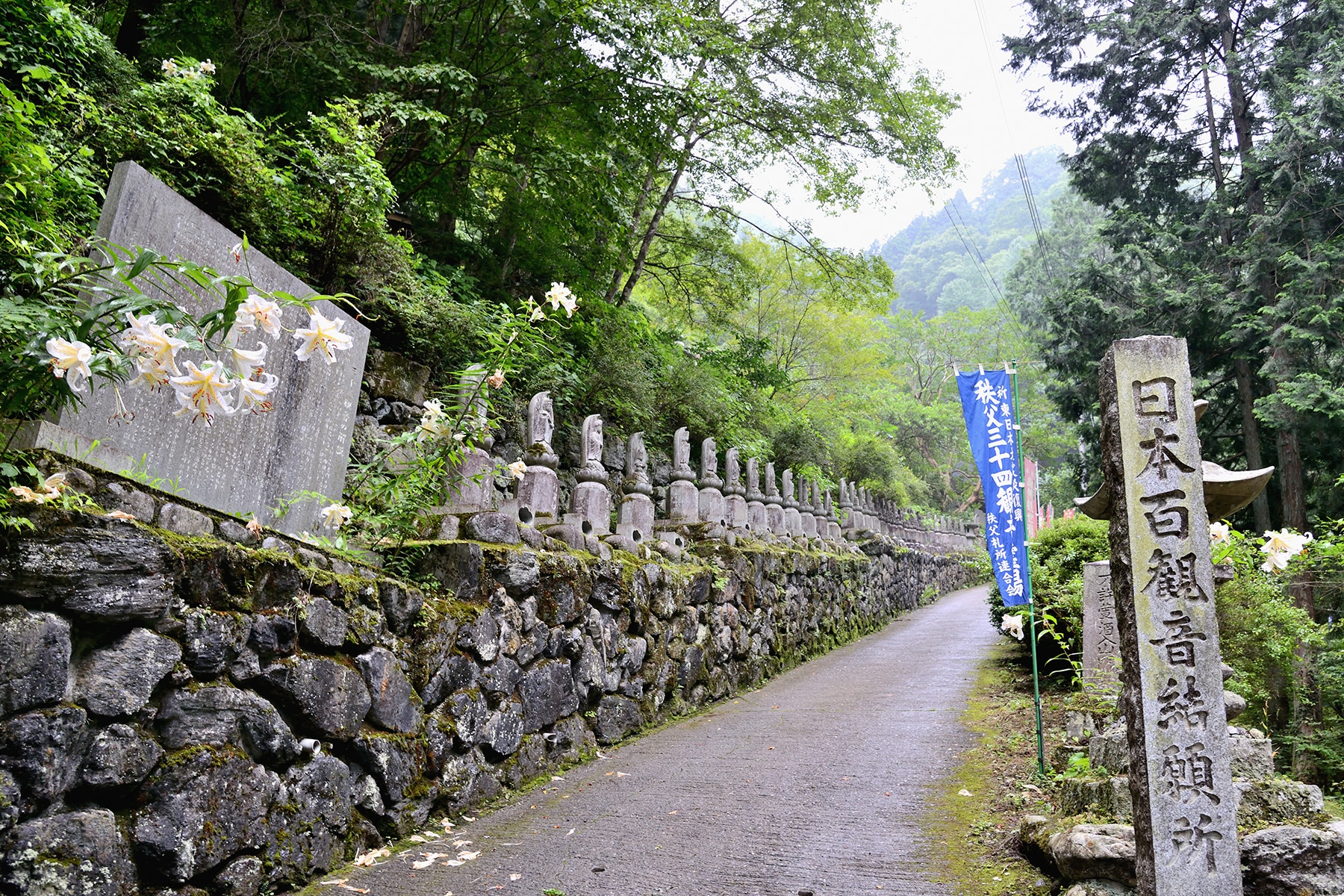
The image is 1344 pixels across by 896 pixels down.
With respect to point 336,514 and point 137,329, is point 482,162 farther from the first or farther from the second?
point 137,329

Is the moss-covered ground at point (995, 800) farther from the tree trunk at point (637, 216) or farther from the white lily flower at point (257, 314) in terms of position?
the tree trunk at point (637, 216)

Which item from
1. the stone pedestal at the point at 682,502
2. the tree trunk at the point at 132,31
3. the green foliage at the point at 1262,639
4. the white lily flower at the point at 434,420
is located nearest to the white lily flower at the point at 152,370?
the white lily flower at the point at 434,420

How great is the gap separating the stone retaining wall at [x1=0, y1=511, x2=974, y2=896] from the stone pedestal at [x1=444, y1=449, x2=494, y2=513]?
51 centimetres

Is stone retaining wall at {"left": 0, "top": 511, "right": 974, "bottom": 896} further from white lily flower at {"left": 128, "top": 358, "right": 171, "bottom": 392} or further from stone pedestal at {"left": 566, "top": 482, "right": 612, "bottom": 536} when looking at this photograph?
white lily flower at {"left": 128, "top": 358, "right": 171, "bottom": 392}

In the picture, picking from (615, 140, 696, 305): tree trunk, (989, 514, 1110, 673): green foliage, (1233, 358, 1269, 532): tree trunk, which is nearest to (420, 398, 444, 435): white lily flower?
(989, 514, 1110, 673): green foliage

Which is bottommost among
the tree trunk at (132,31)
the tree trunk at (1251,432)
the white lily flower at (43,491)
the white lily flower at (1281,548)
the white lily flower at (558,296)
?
the white lily flower at (43,491)

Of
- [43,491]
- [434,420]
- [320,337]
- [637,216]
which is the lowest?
[43,491]

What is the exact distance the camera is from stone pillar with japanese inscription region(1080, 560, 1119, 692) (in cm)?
653

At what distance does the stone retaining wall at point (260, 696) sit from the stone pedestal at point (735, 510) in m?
3.76

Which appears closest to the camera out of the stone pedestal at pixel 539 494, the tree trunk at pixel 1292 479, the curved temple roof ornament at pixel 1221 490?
the curved temple roof ornament at pixel 1221 490

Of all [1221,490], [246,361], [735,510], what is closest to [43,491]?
[246,361]

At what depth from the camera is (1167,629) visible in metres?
3.38

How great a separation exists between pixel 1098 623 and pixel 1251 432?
9153 mm

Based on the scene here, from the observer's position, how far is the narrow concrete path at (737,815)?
400 cm
